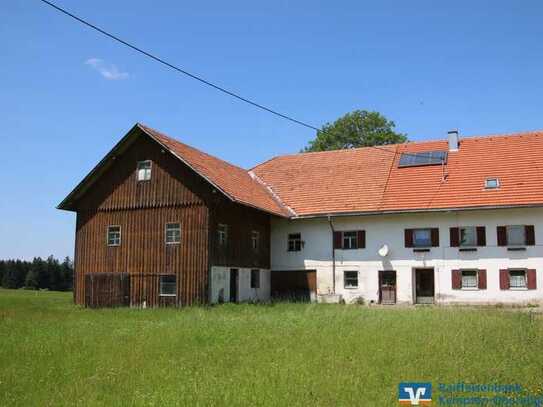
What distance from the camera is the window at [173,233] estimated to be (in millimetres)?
28125

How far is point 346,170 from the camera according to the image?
3459cm

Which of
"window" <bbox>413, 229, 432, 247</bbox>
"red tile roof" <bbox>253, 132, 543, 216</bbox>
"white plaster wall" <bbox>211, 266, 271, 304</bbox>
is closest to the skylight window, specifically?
"red tile roof" <bbox>253, 132, 543, 216</bbox>

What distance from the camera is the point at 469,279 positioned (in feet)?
94.3

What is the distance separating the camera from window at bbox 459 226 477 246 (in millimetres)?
28797

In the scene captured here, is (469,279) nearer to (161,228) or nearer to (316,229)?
(316,229)

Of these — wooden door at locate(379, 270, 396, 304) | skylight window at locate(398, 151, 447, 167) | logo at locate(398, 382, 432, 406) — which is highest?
skylight window at locate(398, 151, 447, 167)

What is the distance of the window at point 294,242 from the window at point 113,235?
887 centimetres

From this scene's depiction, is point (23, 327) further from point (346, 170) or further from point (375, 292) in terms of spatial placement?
point (346, 170)

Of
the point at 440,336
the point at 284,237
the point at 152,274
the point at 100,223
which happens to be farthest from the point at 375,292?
the point at 440,336

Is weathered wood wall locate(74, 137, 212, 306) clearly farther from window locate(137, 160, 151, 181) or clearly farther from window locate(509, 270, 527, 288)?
window locate(509, 270, 527, 288)

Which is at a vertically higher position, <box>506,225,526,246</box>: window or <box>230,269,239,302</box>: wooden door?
<box>506,225,526,246</box>: window

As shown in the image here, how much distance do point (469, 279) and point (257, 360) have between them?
19.4m

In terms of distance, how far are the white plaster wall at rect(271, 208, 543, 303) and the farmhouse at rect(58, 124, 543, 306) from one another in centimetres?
5

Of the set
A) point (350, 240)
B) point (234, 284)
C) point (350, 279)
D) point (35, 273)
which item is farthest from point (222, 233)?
point (35, 273)
